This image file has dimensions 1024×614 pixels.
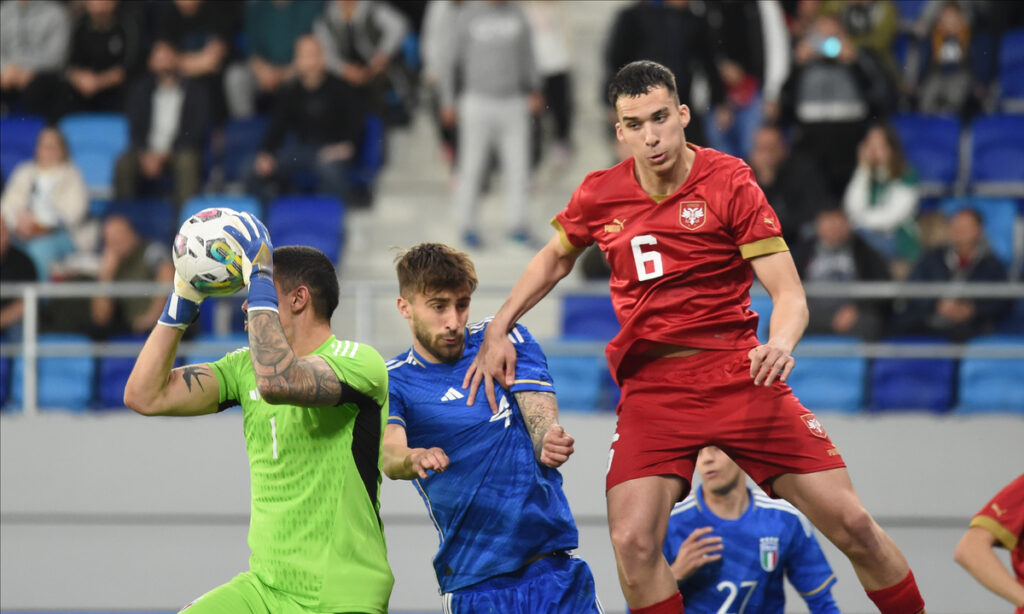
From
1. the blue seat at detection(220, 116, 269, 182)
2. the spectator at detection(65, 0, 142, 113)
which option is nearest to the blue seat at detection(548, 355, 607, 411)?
the blue seat at detection(220, 116, 269, 182)

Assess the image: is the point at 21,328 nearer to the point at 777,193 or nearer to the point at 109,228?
the point at 109,228

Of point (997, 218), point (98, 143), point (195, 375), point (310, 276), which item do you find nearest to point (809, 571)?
point (310, 276)

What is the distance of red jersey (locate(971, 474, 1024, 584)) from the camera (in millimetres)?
3695

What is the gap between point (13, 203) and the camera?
1022 cm

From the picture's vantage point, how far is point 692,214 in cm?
448

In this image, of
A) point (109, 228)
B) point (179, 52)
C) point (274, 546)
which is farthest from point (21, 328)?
point (274, 546)

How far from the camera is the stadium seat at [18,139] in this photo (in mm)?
11297

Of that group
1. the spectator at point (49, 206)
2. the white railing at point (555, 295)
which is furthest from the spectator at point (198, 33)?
the white railing at point (555, 295)

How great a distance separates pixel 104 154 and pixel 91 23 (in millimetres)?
1112

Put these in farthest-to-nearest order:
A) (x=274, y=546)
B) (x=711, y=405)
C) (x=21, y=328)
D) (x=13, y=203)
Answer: (x=13, y=203) < (x=21, y=328) < (x=711, y=405) < (x=274, y=546)

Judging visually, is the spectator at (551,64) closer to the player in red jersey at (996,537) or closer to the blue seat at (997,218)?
the blue seat at (997,218)

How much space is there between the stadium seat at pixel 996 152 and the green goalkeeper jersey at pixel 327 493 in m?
8.19

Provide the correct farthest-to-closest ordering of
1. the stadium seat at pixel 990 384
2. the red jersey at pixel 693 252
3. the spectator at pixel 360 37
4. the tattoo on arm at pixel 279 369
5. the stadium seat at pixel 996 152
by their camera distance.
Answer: the spectator at pixel 360 37 < the stadium seat at pixel 996 152 < the stadium seat at pixel 990 384 < the red jersey at pixel 693 252 < the tattoo on arm at pixel 279 369

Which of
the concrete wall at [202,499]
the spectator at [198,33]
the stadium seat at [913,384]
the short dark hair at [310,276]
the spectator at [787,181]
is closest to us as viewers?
the short dark hair at [310,276]
